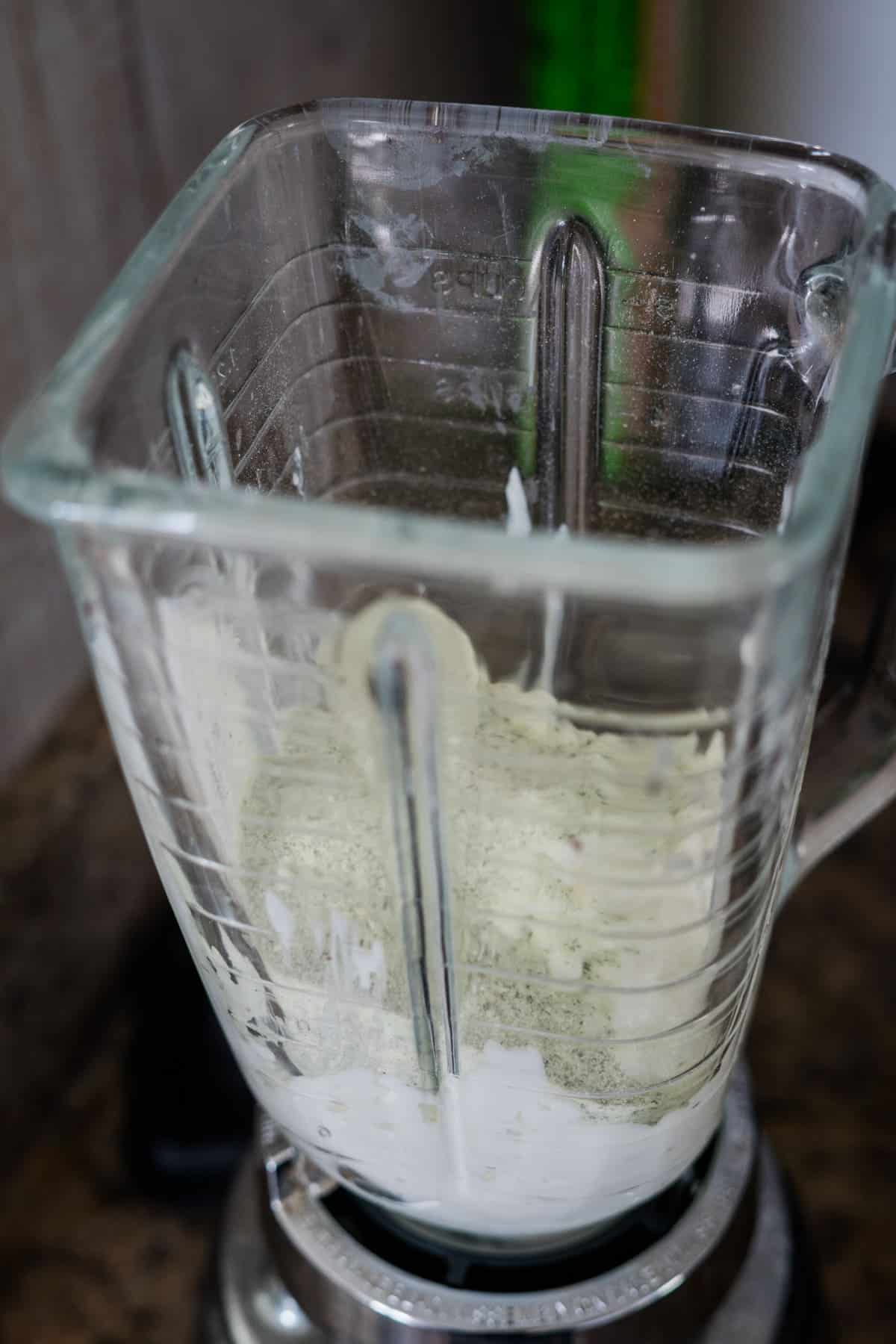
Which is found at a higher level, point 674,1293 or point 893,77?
point 893,77

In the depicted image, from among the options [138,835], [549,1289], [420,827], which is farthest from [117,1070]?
[420,827]

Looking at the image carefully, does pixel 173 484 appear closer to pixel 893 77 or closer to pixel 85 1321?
pixel 85 1321

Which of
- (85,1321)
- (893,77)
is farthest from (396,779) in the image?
(893,77)

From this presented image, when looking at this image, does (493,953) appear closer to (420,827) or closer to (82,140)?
(420,827)

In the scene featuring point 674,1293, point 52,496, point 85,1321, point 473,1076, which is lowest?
point 85,1321

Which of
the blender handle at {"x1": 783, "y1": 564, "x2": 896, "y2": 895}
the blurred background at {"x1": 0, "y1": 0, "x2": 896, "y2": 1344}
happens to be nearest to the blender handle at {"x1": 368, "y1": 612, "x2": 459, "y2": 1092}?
the blender handle at {"x1": 783, "y1": 564, "x2": 896, "y2": 895}

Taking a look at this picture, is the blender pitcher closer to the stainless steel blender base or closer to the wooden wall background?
the stainless steel blender base
